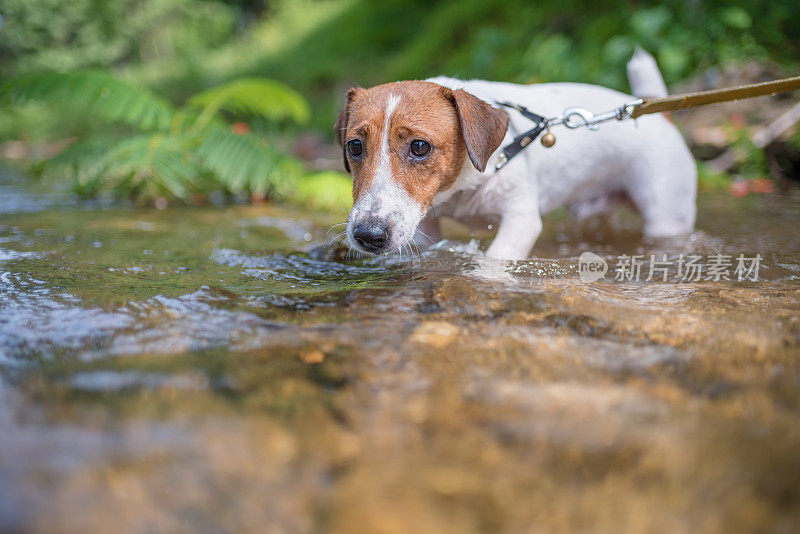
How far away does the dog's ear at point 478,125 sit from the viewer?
A: 2996 mm

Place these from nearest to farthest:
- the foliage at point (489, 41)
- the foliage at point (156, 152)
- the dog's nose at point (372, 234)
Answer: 1. the dog's nose at point (372, 234)
2. the foliage at point (156, 152)
3. the foliage at point (489, 41)

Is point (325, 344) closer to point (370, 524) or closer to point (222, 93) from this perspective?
point (370, 524)

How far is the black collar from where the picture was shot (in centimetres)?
330

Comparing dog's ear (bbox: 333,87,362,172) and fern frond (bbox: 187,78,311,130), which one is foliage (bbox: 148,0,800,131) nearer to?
dog's ear (bbox: 333,87,362,172)

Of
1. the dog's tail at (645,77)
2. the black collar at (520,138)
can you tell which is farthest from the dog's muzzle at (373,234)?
the dog's tail at (645,77)

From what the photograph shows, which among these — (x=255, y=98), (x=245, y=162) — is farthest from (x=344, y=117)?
(x=255, y=98)

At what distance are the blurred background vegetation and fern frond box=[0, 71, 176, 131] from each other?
0.02m

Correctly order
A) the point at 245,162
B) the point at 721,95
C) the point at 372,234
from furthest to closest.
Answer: the point at 245,162, the point at 721,95, the point at 372,234

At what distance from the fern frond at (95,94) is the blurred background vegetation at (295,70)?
2 cm

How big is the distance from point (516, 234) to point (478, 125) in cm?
61

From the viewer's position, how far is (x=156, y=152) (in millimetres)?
5699

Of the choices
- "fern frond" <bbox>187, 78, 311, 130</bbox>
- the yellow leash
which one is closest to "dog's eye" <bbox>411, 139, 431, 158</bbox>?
the yellow leash

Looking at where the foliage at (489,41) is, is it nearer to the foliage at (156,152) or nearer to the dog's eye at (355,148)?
the dog's eye at (355,148)

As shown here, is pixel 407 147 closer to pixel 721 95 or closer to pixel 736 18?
pixel 721 95
